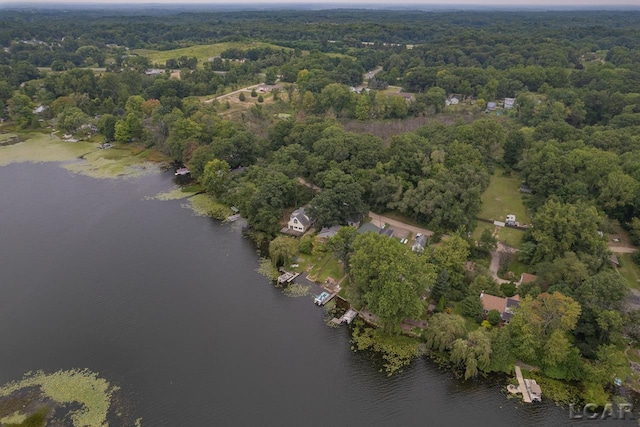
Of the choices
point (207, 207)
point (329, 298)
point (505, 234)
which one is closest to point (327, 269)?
point (329, 298)

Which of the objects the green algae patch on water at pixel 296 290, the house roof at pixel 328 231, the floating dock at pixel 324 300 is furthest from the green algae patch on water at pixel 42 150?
the floating dock at pixel 324 300

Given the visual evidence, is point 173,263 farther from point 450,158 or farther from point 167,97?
point 167,97

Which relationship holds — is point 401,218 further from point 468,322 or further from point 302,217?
point 468,322

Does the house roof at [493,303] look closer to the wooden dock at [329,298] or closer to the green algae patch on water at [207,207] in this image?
the wooden dock at [329,298]

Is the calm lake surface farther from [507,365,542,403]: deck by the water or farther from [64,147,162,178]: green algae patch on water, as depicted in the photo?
[64,147,162,178]: green algae patch on water

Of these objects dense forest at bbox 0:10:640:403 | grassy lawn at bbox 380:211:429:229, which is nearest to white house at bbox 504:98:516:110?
dense forest at bbox 0:10:640:403

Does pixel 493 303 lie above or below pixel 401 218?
above

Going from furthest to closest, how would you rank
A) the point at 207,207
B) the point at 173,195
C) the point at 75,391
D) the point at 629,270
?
the point at 173,195 → the point at 207,207 → the point at 629,270 → the point at 75,391
